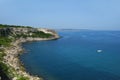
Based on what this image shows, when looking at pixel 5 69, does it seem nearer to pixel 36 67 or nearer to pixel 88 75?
pixel 36 67

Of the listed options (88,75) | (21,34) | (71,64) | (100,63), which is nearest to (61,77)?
(88,75)

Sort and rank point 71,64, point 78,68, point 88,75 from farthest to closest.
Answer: point 71,64
point 78,68
point 88,75

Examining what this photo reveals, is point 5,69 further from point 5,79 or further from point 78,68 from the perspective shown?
point 78,68

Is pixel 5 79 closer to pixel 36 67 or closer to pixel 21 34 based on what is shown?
pixel 36 67

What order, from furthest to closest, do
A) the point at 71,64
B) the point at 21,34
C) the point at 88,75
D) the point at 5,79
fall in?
the point at 21,34 → the point at 71,64 → the point at 88,75 → the point at 5,79

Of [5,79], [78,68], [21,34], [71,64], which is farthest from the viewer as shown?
[21,34]

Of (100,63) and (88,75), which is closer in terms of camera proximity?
(88,75)

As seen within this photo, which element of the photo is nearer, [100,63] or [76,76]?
[76,76]

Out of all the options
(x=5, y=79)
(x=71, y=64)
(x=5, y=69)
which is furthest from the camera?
→ (x=71, y=64)

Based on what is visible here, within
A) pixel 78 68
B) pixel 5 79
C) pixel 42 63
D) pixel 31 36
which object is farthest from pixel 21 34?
pixel 5 79
